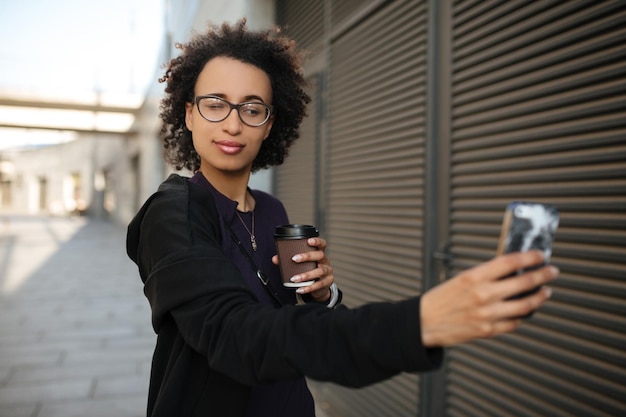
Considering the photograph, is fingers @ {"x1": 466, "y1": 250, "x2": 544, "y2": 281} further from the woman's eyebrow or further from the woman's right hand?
the woman's eyebrow

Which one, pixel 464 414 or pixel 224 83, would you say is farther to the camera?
pixel 464 414

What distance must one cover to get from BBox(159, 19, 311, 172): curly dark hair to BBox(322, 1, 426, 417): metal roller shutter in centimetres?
119

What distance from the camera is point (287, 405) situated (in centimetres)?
128

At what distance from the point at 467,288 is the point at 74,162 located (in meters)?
42.5

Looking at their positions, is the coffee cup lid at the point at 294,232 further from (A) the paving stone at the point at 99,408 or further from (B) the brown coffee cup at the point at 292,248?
(A) the paving stone at the point at 99,408

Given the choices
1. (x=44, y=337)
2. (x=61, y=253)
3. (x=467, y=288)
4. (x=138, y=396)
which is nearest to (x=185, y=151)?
(x=467, y=288)

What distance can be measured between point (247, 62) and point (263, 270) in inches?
23.7

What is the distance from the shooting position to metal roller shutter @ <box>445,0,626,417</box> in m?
1.60

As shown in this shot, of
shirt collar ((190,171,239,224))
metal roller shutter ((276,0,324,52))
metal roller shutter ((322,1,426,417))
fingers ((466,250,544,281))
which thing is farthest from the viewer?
metal roller shutter ((276,0,324,52))

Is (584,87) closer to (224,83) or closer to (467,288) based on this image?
(224,83)

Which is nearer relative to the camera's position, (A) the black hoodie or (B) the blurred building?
(A) the black hoodie

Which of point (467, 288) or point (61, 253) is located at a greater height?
point (467, 288)

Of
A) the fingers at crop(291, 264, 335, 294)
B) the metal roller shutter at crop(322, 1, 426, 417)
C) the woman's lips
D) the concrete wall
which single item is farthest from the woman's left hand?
the metal roller shutter at crop(322, 1, 426, 417)

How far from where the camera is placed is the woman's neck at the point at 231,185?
52.9 inches
